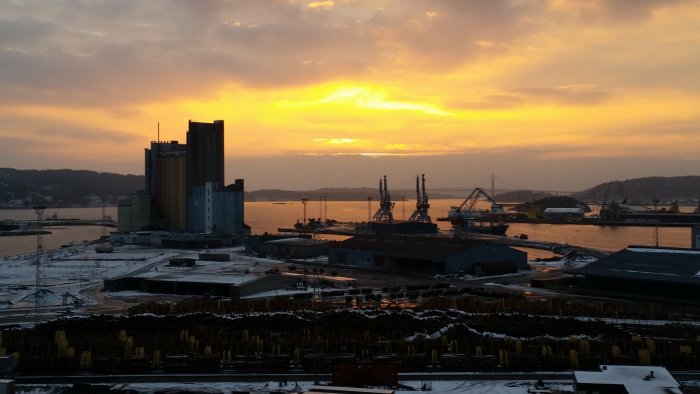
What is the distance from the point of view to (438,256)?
119 feet

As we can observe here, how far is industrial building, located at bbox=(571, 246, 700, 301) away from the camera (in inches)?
1012

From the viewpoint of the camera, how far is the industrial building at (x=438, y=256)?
36000 millimetres

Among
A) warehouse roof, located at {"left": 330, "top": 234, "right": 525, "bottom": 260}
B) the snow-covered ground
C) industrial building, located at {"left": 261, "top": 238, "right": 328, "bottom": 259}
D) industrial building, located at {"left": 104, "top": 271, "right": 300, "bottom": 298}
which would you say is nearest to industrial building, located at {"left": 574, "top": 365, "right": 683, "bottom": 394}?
the snow-covered ground

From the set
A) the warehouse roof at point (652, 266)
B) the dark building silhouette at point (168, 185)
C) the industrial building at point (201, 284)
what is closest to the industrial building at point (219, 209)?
the dark building silhouette at point (168, 185)

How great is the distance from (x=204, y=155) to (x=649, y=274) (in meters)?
50.0

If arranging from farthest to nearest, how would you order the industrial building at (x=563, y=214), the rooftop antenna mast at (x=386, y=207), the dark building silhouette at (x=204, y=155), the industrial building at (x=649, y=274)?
the industrial building at (x=563, y=214), the rooftop antenna mast at (x=386, y=207), the dark building silhouette at (x=204, y=155), the industrial building at (x=649, y=274)

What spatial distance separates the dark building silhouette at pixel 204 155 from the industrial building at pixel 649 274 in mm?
45726

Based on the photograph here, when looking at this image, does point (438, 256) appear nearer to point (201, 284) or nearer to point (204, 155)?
point (201, 284)

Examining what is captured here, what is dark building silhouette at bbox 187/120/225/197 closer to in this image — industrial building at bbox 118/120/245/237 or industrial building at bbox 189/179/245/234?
industrial building at bbox 118/120/245/237

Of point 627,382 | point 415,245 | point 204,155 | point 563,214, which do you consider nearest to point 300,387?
point 627,382

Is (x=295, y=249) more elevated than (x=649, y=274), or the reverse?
(x=649, y=274)

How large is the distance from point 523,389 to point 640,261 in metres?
18.0

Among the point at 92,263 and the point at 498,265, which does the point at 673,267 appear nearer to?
the point at 498,265

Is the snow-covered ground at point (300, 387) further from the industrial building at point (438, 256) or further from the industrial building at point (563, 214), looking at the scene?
the industrial building at point (563, 214)
